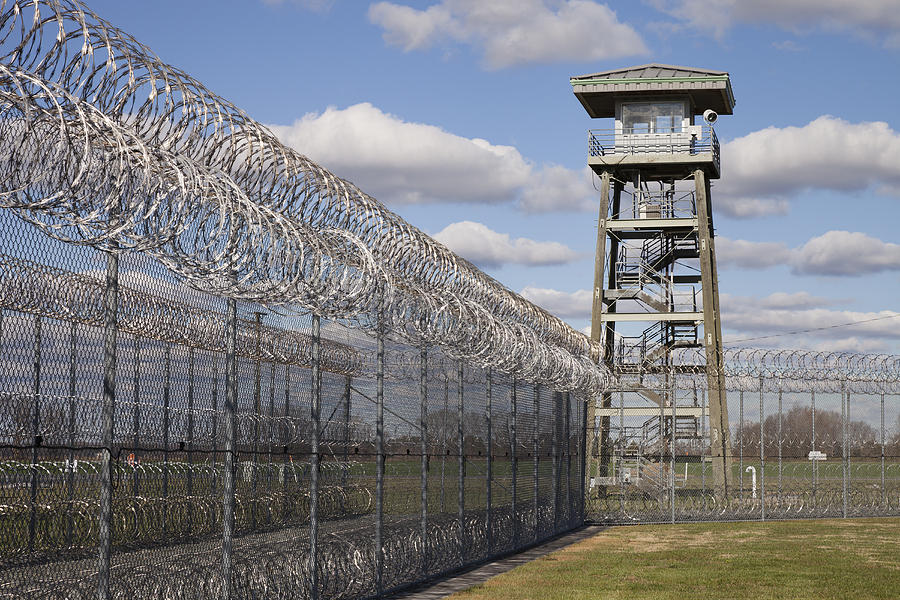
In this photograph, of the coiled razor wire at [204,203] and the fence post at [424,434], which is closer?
the coiled razor wire at [204,203]

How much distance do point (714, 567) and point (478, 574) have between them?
4153mm

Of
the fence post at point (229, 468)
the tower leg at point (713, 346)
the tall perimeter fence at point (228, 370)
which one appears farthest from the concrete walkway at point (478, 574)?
the tower leg at point (713, 346)

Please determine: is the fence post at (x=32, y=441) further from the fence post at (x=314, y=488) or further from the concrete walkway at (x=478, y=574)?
the concrete walkway at (x=478, y=574)

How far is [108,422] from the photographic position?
8.38m

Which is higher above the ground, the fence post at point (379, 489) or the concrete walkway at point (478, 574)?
the fence post at point (379, 489)

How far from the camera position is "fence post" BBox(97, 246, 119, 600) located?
26.4 feet

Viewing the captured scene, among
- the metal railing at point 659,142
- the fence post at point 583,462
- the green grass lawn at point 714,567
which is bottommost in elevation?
the green grass lawn at point 714,567

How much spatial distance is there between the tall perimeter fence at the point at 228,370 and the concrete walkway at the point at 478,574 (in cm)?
22

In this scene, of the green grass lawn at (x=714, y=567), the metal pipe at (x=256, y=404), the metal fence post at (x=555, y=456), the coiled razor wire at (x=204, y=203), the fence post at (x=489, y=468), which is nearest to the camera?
the coiled razor wire at (x=204, y=203)

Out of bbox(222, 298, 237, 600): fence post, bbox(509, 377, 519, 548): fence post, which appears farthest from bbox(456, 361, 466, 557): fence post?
bbox(222, 298, 237, 600): fence post

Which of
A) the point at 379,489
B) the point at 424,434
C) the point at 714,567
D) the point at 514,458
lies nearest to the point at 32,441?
the point at 379,489

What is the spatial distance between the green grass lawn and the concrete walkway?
23cm

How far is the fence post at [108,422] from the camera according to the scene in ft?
26.4

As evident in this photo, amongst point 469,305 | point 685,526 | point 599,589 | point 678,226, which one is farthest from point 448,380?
point 678,226
